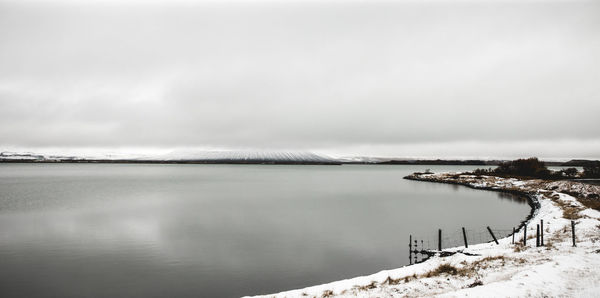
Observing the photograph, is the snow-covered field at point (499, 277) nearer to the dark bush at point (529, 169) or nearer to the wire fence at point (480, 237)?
the wire fence at point (480, 237)

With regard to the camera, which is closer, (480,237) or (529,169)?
(480,237)

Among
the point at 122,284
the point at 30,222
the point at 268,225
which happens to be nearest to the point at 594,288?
the point at 122,284

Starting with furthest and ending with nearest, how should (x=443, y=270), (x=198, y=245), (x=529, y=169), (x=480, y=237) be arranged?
(x=529, y=169), (x=480, y=237), (x=198, y=245), (x=443, y=270)

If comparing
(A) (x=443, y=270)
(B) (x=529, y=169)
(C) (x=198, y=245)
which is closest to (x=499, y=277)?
(A) (x=443, y=270)

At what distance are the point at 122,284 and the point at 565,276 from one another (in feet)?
70.8

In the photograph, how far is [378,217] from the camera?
134ft

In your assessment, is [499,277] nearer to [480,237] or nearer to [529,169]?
[480,237]

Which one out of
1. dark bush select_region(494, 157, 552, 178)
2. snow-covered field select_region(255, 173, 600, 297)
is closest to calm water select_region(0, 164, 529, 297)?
snow-covered field select_region(255, 173, 600, 297)

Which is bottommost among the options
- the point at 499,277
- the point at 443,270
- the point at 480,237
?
the point at 480,237

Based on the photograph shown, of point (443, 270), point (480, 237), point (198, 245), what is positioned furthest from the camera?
point (480, 237)

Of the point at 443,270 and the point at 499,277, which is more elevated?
the point at 499,277

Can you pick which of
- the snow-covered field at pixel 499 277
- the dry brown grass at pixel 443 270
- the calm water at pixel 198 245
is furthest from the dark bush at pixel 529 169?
the dry brown grass at pixel 443 270

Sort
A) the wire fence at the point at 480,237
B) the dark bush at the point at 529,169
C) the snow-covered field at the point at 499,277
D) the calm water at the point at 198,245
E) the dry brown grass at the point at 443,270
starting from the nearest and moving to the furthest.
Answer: the snow-covered field at the point at 499,277 < the dry brown grass at the point at 443,270 < the calm water at the point at 198,245 < the wire fence at the point at 480,237 < the dark bush at the point at 529,169

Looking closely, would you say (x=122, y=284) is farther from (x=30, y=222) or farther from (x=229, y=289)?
(x=30, y=222)
